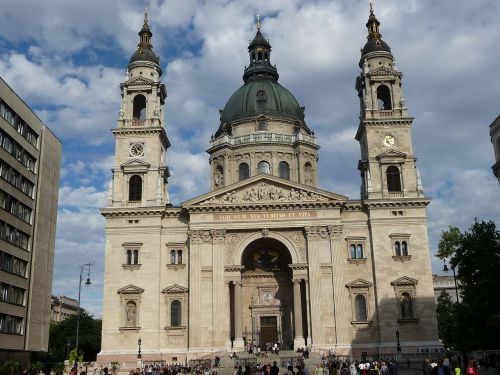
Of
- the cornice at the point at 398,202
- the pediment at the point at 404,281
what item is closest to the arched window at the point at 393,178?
the cornice at the point at 398,202

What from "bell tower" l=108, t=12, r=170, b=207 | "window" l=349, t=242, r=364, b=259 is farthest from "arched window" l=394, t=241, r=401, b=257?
"bell tower" l=108, t=12, r=170, b=207

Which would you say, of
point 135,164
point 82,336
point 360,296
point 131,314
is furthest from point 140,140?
point 82,336

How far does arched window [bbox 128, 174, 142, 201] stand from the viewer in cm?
5372

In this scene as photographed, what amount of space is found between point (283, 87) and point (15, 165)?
3494 cm

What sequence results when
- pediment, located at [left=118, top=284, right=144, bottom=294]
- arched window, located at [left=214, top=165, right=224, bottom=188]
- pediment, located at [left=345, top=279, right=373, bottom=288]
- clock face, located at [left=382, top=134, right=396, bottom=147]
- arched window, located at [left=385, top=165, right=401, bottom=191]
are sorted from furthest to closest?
arched window, located at [left=214, top=165, right=224, bottom=188] → clock face, located at [left=382, top=134, right=396, bottom=147] → arched window, located at [left=385, top=165, right=401, bottom=191] → pediment, located at [left=118, top=284, right=144, bottom=294] → pediment, located at [left=345, top=279, right=373, bottom=288]

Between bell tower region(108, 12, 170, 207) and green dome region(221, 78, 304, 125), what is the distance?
38.6 ft

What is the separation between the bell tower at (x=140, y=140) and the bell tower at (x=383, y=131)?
18663 millimetres

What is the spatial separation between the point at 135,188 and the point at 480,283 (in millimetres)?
30103

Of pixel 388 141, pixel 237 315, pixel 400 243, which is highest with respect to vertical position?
pixel 388 141

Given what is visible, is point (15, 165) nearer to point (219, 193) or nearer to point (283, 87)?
point (219, 193)

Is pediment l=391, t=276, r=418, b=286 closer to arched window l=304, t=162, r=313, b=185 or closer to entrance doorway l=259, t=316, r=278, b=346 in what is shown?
entrance doorway l=259, t=316, r=278, b=346

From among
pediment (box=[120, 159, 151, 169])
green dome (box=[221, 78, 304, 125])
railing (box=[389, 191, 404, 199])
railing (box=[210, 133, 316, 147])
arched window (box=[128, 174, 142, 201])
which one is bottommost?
→ railing (box=[389, 191, 404, 199])

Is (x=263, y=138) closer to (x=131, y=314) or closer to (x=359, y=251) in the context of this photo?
(x=359, y=251)

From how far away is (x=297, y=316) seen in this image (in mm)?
49375
